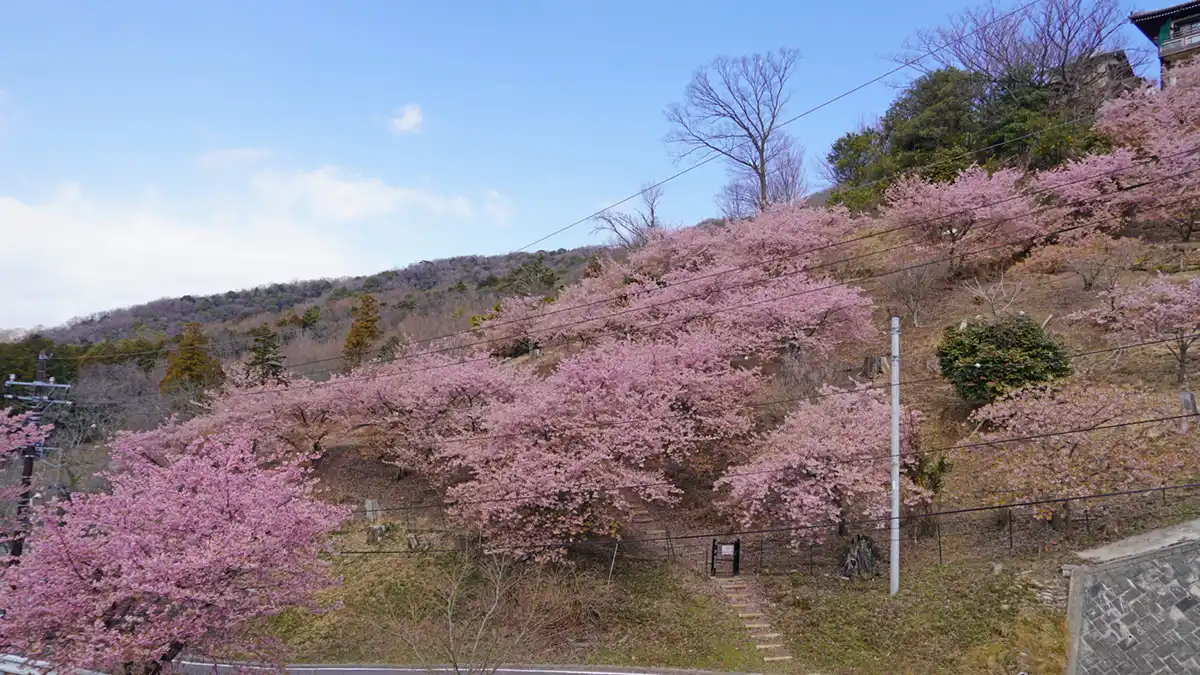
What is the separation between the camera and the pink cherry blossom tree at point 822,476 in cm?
1440

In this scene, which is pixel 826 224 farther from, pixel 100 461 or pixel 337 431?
pixel 100 461

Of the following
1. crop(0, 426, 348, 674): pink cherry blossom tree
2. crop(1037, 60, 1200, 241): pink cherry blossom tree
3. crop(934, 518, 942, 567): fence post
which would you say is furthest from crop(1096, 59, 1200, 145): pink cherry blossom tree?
crop(0, 426, 348, 674): pink cherry blossom tree

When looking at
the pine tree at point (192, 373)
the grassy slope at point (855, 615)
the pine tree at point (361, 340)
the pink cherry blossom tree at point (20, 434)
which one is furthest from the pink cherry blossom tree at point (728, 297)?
the pink cherry blossom tree at point (20, 434)

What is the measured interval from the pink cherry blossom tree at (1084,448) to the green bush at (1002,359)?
2367 mm

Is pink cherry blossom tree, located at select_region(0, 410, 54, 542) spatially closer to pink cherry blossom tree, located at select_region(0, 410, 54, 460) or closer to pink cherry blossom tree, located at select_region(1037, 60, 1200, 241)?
pink cherry blossom tree, located at select_region(0, 410, 54, 460)

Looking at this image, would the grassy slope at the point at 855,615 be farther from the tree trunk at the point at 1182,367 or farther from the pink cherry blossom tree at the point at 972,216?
the pink cherry blossom tree at the point at 972,216

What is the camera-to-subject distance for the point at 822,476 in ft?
47.9

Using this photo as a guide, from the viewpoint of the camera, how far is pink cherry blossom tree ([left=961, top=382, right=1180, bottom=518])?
12.7 meters

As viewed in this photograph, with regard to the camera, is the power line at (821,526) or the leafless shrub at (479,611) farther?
the leafless shrub at (479,611)

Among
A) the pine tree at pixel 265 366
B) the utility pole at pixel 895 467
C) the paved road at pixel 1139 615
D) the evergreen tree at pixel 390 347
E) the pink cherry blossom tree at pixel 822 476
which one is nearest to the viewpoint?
the paved road at pixel 1139 615

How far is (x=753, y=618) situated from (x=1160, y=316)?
40.0ft

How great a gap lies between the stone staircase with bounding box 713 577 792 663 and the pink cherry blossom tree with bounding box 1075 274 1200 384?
454 inches

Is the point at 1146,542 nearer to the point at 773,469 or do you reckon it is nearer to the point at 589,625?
the point at 773,469

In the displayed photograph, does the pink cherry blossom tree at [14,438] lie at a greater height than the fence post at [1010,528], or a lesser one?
greater
